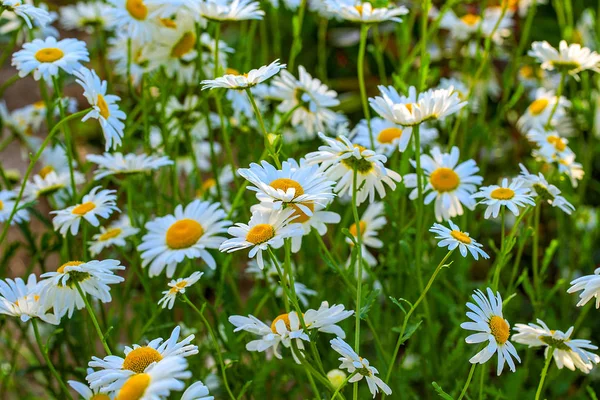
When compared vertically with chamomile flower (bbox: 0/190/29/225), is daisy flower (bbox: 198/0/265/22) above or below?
above

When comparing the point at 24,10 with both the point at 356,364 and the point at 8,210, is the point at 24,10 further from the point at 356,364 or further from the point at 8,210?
the point at 356,364

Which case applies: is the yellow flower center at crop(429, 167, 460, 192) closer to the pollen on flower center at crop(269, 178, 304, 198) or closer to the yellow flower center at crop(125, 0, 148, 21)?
the pollen on flower center at crop(269, 178, 304, 198)

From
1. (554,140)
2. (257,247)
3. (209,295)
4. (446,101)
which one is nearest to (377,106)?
(446,101)

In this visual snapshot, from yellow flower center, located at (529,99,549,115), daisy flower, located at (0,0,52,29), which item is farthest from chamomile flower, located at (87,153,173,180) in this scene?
yellow flower center, located at (529,99,549,115)

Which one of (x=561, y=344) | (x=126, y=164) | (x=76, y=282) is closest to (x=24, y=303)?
(x=76, y=282)

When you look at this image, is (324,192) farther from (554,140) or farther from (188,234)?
(554,140)

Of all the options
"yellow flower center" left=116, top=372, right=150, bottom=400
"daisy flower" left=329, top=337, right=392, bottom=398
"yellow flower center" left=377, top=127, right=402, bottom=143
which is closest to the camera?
"yellow flower center" left=116, top=372, right=150, bottom=400
